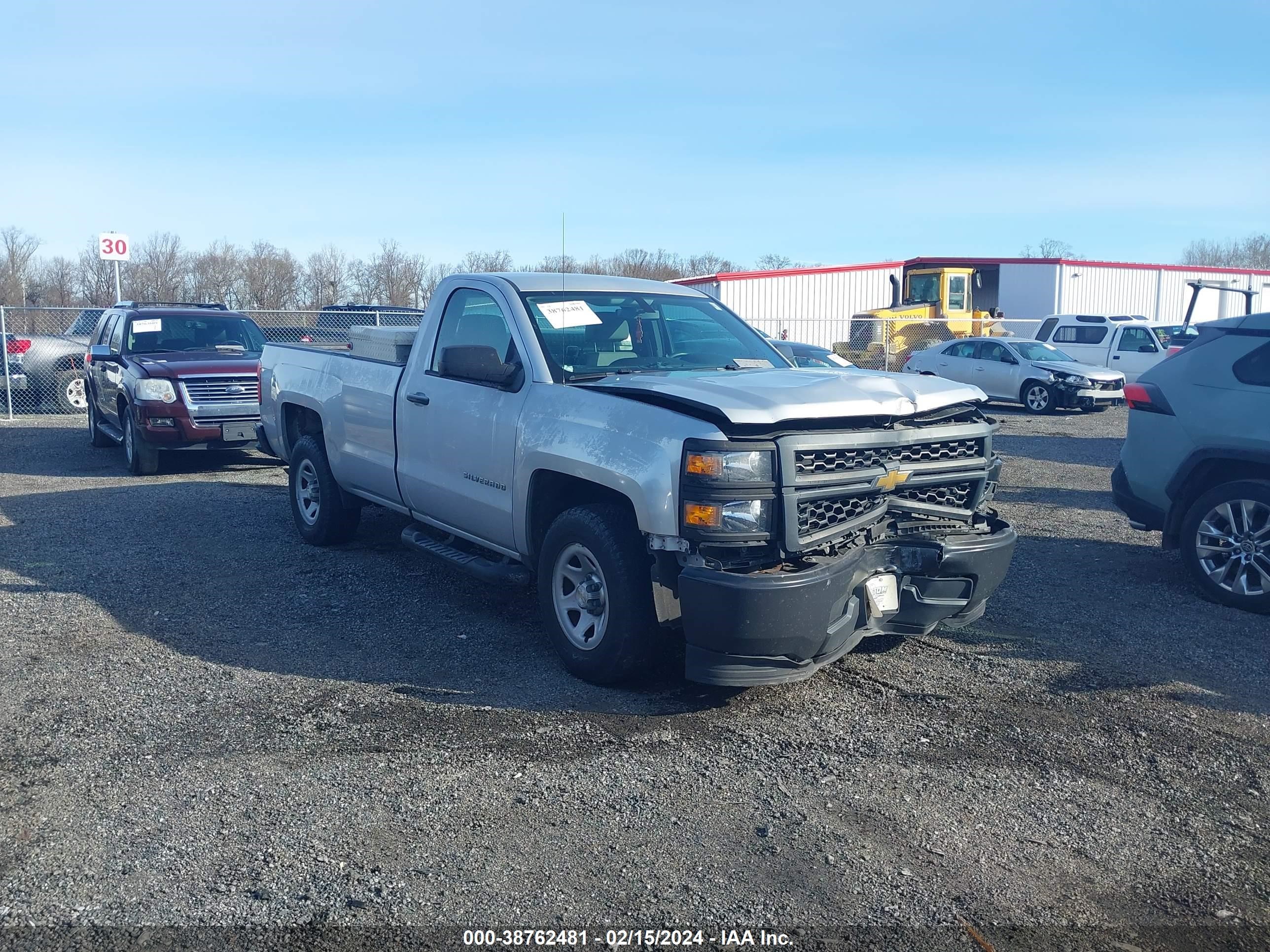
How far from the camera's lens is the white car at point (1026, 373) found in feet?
68.1

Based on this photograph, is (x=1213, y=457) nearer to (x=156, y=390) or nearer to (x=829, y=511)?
(x=829, y=511)

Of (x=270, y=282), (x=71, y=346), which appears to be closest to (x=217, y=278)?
(x=270, y=282)

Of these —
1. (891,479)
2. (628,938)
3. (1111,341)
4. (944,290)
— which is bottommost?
(628,938)

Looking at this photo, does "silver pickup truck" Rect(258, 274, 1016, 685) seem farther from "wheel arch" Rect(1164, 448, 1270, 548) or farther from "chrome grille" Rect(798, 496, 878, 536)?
"wheel arch" Rect(1164, 448, 1270, 548)

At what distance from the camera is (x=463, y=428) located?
6.00m

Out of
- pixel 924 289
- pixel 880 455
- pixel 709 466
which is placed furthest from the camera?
pixel 924 289

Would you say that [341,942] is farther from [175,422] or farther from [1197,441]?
[175,422]

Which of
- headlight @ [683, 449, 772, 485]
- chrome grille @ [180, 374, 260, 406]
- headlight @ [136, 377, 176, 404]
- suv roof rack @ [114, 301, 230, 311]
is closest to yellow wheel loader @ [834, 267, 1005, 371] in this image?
suv roof rack @ [114, 301, 230, 311]

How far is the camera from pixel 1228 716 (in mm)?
4949

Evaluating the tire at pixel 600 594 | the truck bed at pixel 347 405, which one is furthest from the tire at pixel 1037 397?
the tire at pixel 600 594

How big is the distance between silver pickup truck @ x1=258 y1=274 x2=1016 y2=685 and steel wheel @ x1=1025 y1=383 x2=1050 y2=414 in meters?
16.1

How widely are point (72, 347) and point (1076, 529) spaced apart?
1682 centimetres

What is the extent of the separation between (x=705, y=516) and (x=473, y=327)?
8.19 ft

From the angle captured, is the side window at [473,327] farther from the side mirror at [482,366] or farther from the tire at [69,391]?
the tire at [69,391]
